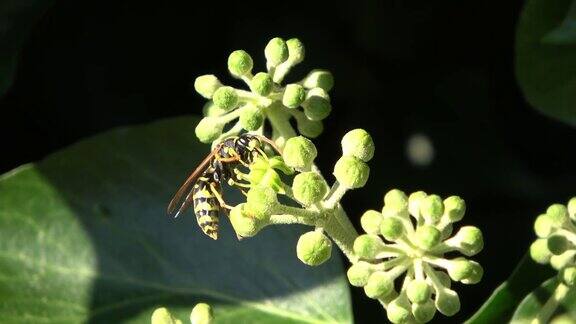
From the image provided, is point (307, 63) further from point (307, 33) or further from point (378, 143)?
point (378, 143)

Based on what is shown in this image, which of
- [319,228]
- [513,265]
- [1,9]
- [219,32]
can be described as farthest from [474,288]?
[1,9]

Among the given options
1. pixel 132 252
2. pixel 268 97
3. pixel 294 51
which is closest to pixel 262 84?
pixel 268 97

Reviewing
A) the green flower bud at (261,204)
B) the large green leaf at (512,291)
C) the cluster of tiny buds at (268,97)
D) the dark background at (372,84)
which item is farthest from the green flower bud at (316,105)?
the dark background at (372,84)

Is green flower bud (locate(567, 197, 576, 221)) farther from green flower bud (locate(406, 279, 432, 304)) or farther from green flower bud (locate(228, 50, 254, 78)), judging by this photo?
green flower bud (locate(228, 50, 254, 78))

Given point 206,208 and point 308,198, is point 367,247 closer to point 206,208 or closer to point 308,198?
point 308,198

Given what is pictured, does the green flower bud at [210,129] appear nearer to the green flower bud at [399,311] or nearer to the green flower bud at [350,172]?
the green flower bud at [350,172]
